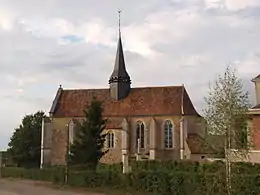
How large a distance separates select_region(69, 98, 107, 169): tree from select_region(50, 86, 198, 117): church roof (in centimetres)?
2266

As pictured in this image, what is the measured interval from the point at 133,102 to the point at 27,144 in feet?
53.5

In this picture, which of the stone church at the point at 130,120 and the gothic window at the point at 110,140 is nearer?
the stone church at the point at 130,120

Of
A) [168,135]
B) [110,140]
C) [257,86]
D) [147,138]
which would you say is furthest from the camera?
[110,140]

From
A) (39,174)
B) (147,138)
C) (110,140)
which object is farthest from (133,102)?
(39,174)

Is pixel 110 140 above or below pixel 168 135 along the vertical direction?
below

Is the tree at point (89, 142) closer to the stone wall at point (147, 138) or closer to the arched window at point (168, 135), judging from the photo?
the stone wall at point (147, 138)

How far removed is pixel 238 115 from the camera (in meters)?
22.5

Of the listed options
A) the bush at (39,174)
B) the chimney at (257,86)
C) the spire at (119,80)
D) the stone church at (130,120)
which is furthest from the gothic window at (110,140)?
the chimney at (257,86)

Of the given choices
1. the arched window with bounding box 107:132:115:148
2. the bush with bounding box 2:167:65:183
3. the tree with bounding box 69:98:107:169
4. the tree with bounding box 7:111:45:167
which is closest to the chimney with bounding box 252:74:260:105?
the tree with bounding box 69:98:107:169

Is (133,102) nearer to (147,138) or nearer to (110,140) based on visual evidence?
(147,138)

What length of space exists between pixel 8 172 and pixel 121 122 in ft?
55.1

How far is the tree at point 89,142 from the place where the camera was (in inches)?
1743

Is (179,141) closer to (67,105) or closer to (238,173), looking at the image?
(67,105)

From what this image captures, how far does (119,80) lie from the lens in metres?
70.6
